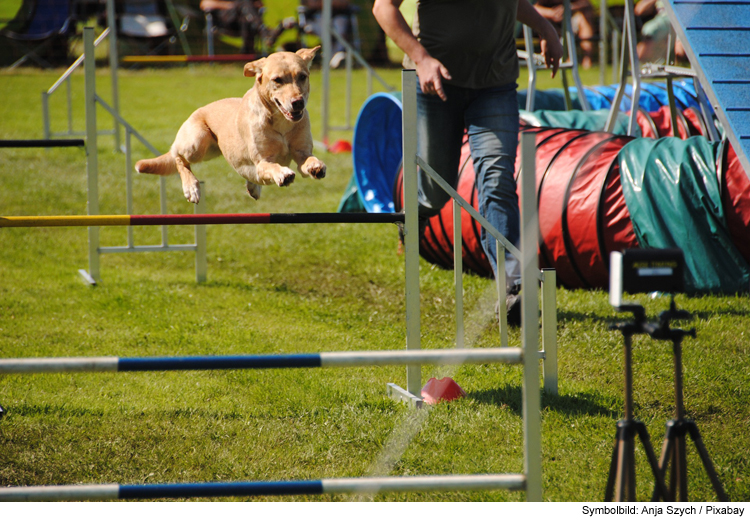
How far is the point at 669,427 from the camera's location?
2.07 meters

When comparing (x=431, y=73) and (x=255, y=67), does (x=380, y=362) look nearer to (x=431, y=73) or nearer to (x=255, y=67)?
(x=255, y=67)

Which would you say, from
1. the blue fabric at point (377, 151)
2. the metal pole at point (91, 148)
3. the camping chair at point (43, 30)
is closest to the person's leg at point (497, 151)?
the metal pole at point (91, 148)

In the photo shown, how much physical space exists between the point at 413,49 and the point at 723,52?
2119mm

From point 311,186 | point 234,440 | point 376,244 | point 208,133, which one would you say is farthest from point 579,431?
point 311,186

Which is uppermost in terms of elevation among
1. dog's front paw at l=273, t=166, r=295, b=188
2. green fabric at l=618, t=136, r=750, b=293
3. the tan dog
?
the tan dog

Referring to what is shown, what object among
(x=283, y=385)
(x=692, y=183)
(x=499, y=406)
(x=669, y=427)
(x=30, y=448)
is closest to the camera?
(x=669, y=427)

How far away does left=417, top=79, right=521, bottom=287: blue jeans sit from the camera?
389 cm

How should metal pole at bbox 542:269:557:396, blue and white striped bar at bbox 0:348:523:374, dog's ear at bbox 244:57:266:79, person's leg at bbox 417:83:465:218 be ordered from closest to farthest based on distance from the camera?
1. blue and white striped bar at bbox 0:348:523:374
2. dog's ear at bbox 244:57:266:79
3. metal pole at bbox 542:269:557:396
4. person's leg at bbox 417:83:465:218

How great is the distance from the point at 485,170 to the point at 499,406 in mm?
1206

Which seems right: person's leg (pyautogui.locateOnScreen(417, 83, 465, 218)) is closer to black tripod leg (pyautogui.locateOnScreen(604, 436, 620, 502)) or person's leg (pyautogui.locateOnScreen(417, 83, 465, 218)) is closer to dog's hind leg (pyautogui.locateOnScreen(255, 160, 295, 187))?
dog's hind leg (pyautogui.locateOnScreen(255, 160, 295, 187))

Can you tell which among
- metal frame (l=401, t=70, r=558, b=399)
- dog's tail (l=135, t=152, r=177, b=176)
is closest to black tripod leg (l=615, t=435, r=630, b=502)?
metal frame (l=401, t=70, r=558, b=399)

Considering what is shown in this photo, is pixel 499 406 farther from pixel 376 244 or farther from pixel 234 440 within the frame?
pixel 376 244

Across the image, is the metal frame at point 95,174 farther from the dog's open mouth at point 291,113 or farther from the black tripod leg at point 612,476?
the black tripod leg at point 612,476

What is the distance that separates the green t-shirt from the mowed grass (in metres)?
1.50
